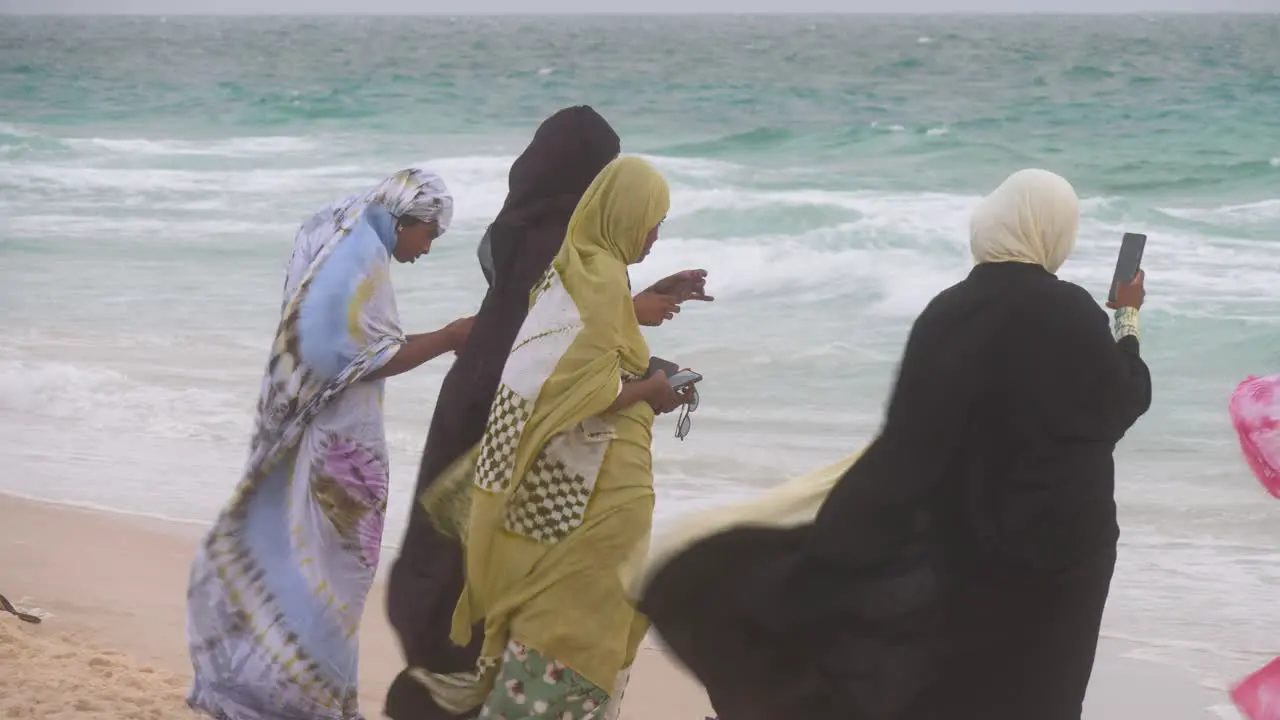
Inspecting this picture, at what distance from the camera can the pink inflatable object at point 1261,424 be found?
2.97m

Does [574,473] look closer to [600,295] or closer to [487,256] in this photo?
[600,295]

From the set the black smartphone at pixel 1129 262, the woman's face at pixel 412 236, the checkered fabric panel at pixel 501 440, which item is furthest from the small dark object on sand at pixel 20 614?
the black smartphone at pixel 1129 262

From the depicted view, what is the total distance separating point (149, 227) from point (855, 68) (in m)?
27.0

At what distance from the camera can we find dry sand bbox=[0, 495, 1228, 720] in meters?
4.20

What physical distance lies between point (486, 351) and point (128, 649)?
1952 mm

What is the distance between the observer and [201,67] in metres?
44.2

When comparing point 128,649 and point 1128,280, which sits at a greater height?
point 1128,280

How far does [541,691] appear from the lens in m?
3.26

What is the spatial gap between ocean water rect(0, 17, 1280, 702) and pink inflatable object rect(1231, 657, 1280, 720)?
2.19 m

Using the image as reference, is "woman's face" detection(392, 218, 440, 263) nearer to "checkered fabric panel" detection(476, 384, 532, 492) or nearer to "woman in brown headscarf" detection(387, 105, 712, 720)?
"woman in brown headscarf" detection(387, 105, 712, 720)

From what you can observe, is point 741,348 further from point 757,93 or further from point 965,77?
point 965,77

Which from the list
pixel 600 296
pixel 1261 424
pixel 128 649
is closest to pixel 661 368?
pixel 600 296

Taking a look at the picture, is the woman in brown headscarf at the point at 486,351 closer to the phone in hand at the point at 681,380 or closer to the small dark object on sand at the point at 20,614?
the phone in hand at the point at 681,380

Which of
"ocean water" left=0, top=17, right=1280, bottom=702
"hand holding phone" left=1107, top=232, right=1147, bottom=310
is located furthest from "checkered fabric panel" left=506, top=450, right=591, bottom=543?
"ocean water" left=0, top=17, right=1280, bottom=702
